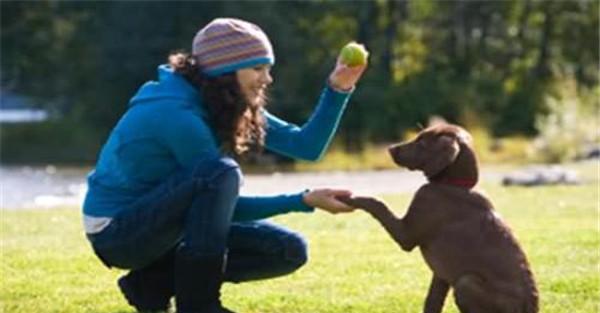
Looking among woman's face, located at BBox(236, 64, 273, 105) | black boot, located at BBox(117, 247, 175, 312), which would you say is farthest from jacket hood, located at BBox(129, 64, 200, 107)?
black boot, located at BBox(117, 247, 175, 312)

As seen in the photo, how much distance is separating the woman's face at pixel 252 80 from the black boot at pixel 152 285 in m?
0.78

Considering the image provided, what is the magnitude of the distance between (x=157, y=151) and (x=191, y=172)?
0.22 meters

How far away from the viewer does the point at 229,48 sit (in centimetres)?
479

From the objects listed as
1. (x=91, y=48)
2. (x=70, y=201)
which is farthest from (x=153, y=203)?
(x=91, y=48)

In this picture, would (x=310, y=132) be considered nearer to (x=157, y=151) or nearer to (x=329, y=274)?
(x=157, y=151)

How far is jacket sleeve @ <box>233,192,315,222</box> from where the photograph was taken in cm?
480

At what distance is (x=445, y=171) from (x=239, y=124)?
808 mm

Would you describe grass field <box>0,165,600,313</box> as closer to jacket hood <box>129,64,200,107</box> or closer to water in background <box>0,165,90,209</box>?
jacket hood <box>129,64,200,107</box>

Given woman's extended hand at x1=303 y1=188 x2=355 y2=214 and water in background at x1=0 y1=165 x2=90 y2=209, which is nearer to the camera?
woman's extended hand at x1=303 y1=188 x2=355 y2=214

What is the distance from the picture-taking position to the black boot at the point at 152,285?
5.21m

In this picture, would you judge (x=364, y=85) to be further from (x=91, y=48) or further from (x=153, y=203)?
(x=153, y=203)

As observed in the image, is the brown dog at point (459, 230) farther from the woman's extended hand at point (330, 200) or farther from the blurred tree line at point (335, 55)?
the blurred tree line at point (335, 55)

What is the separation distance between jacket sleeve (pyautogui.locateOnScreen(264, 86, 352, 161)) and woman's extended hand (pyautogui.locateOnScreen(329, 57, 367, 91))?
46mm

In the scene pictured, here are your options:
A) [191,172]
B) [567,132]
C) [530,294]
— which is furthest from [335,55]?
[530,294]
